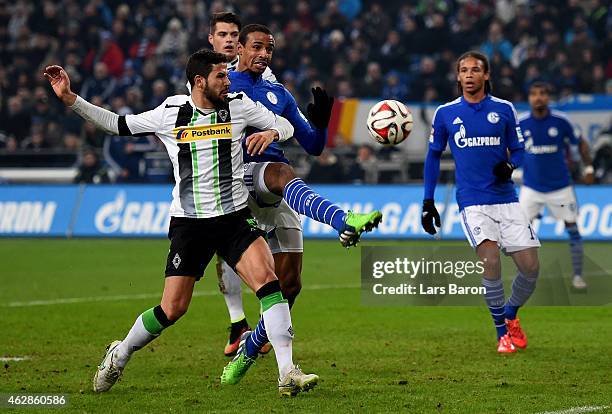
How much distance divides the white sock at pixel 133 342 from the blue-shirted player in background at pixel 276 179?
68 cm

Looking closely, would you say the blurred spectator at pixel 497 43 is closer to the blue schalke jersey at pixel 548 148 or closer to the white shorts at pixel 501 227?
the blue schalke jersey at pixel 548 148

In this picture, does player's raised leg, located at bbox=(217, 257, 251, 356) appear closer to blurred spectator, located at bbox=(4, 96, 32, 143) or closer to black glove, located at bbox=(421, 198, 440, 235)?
black glove, located at bbox=(421, 198, 440, 235)

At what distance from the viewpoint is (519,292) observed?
366 inches

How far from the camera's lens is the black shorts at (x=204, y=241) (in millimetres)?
6969

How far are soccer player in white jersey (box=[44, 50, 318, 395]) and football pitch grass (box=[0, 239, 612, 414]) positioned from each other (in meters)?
0.48

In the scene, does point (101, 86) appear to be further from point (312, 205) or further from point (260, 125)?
point (312, 205)

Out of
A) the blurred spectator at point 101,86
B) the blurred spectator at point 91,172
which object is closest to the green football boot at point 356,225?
the blurred spectator at point 91,172

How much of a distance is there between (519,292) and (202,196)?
3397mm


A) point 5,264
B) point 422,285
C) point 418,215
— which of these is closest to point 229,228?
point 422,285

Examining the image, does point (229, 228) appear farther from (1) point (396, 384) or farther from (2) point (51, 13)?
(2) point (51, 13)

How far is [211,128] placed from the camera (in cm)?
700

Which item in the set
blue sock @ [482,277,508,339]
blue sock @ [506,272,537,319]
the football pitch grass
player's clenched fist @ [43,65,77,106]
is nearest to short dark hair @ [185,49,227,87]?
player's clenched fist @ [43,65,77,106]

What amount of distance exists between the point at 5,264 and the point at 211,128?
403 inches

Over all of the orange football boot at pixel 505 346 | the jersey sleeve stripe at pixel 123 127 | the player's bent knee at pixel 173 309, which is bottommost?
the orange football boot at pixel 505 346
